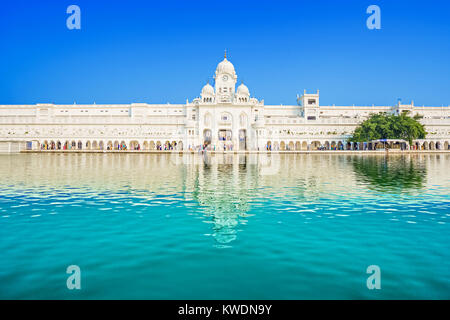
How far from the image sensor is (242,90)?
8606 cm

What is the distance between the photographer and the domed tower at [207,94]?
85125mm

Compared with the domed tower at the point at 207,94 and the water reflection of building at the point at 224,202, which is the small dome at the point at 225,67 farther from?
the water reflection of building at the point at 224,202

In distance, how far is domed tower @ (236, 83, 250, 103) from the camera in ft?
277

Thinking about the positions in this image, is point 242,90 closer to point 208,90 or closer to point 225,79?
point 225,79

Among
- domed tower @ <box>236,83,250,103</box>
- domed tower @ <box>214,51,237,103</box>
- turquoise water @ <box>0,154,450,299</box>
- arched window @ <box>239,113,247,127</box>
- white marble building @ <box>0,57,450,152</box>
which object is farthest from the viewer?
domed tower @ <box>214,51,237,103</box>

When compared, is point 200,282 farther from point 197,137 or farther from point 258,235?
point 197,137

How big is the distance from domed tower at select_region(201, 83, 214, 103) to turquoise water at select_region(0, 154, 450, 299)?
7107cm

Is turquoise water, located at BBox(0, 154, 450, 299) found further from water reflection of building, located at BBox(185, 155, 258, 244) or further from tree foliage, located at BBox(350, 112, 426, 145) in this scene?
tree foliage, located at BBox(350, 112, 426, 145)

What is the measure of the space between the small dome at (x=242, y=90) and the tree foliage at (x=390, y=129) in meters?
27.5

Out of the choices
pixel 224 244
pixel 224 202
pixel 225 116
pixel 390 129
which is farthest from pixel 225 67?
pixel 224 244

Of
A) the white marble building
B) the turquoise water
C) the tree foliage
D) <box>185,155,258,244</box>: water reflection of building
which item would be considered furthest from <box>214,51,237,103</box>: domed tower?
the turquoise water

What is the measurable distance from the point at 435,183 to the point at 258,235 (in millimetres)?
14147

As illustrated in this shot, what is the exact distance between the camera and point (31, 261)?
7328 mm

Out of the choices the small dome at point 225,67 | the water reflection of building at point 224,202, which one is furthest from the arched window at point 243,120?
the water reflection of building at point 224,202
